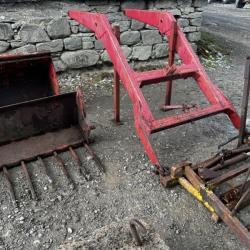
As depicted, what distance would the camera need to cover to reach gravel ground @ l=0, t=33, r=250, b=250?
2592 mm

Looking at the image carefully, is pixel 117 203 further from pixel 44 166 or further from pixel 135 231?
pixel 135 231

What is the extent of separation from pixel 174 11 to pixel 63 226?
5114 millimetres

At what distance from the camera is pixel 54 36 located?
5484mm

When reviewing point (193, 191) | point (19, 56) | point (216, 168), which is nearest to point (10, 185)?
point (19, 56)

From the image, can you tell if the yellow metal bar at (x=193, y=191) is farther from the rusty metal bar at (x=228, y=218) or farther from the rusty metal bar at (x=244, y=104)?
the rusty metal bar at (x=244, y=104)

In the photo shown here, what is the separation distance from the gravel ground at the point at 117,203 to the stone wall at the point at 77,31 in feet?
6.35

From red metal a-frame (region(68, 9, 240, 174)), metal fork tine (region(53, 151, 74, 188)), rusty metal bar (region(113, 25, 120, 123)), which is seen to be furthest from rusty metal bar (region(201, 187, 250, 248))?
rusty metal bar (region(113, 25, 120, 123))

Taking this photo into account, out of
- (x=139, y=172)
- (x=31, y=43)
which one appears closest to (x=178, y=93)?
(x=139, y=172)

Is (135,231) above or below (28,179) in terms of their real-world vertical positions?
above

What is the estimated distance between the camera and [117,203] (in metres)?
3.02

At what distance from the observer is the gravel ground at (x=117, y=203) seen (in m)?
2.59

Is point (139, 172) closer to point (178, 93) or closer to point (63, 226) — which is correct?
point (63, 226)

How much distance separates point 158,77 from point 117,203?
1.40 meters

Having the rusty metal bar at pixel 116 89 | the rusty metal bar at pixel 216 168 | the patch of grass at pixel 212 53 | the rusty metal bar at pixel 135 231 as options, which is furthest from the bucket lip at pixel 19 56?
the patch of grass at pixel 212 53
